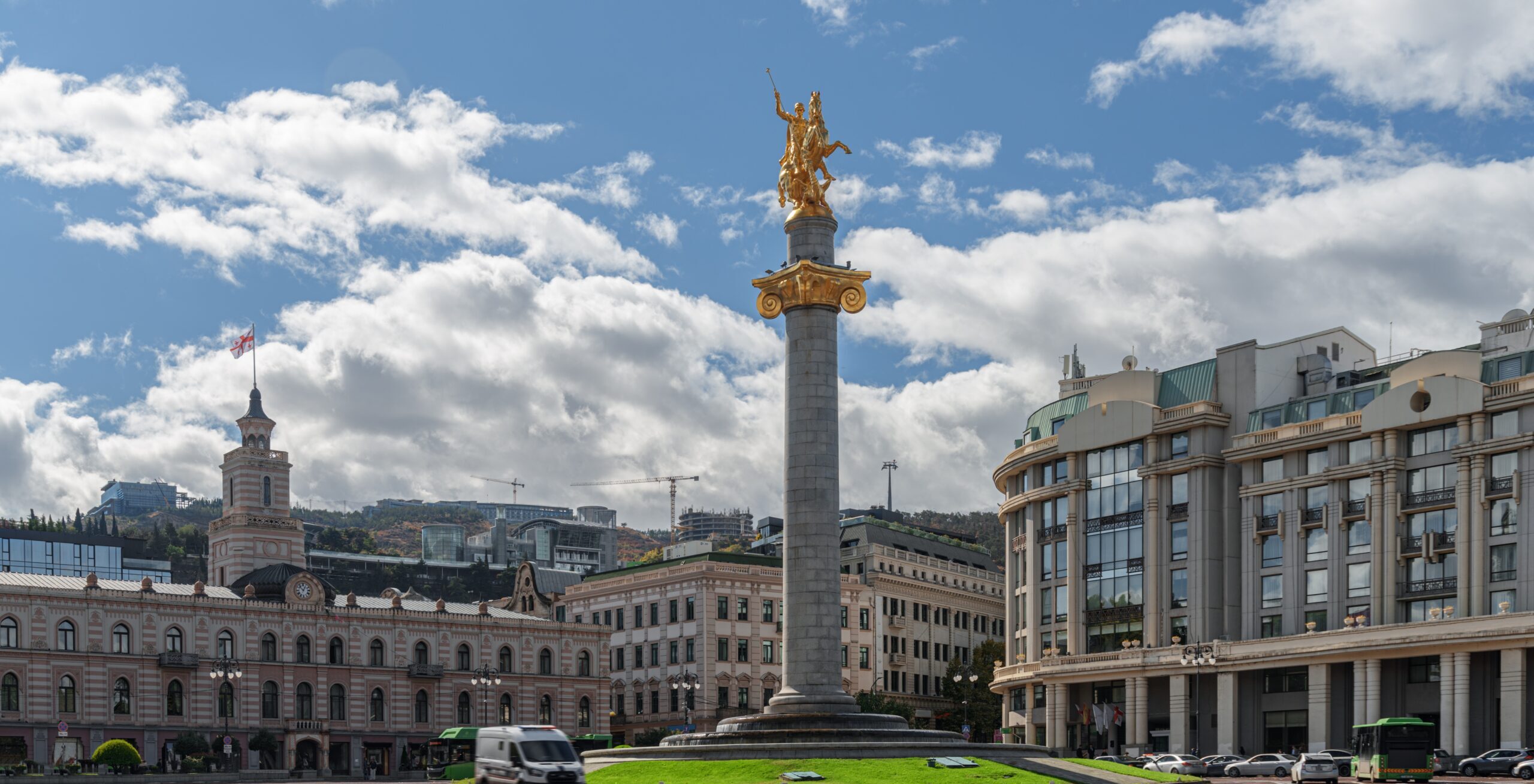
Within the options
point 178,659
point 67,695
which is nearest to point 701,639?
point 178,659

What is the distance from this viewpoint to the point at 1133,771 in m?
63.4

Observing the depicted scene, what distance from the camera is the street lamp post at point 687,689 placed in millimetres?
122625

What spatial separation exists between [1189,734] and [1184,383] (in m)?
20.1

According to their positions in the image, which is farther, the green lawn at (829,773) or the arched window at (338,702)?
the arched window at (338,702)

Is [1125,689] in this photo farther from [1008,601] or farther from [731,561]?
[731,561]

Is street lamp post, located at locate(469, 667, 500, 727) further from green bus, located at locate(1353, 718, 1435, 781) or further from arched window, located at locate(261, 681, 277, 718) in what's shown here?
green bus, located at locate(1353, 718, 1435, 781)

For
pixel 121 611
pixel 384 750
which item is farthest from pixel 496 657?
pixel 121 611

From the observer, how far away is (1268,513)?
95062 mm

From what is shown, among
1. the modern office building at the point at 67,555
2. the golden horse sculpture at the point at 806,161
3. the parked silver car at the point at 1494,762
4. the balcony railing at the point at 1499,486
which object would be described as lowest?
the parked silver car at the point at 1494,762

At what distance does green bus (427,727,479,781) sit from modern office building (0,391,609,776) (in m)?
2.72

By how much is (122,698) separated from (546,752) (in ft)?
212

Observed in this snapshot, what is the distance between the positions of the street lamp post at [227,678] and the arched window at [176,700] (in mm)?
1852

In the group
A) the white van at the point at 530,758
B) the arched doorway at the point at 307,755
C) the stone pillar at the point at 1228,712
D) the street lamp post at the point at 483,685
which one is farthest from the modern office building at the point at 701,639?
the white van at the point at 530,758

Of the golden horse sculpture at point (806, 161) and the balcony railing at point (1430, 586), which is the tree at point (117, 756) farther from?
the balcony railing at point (1430, 586)
